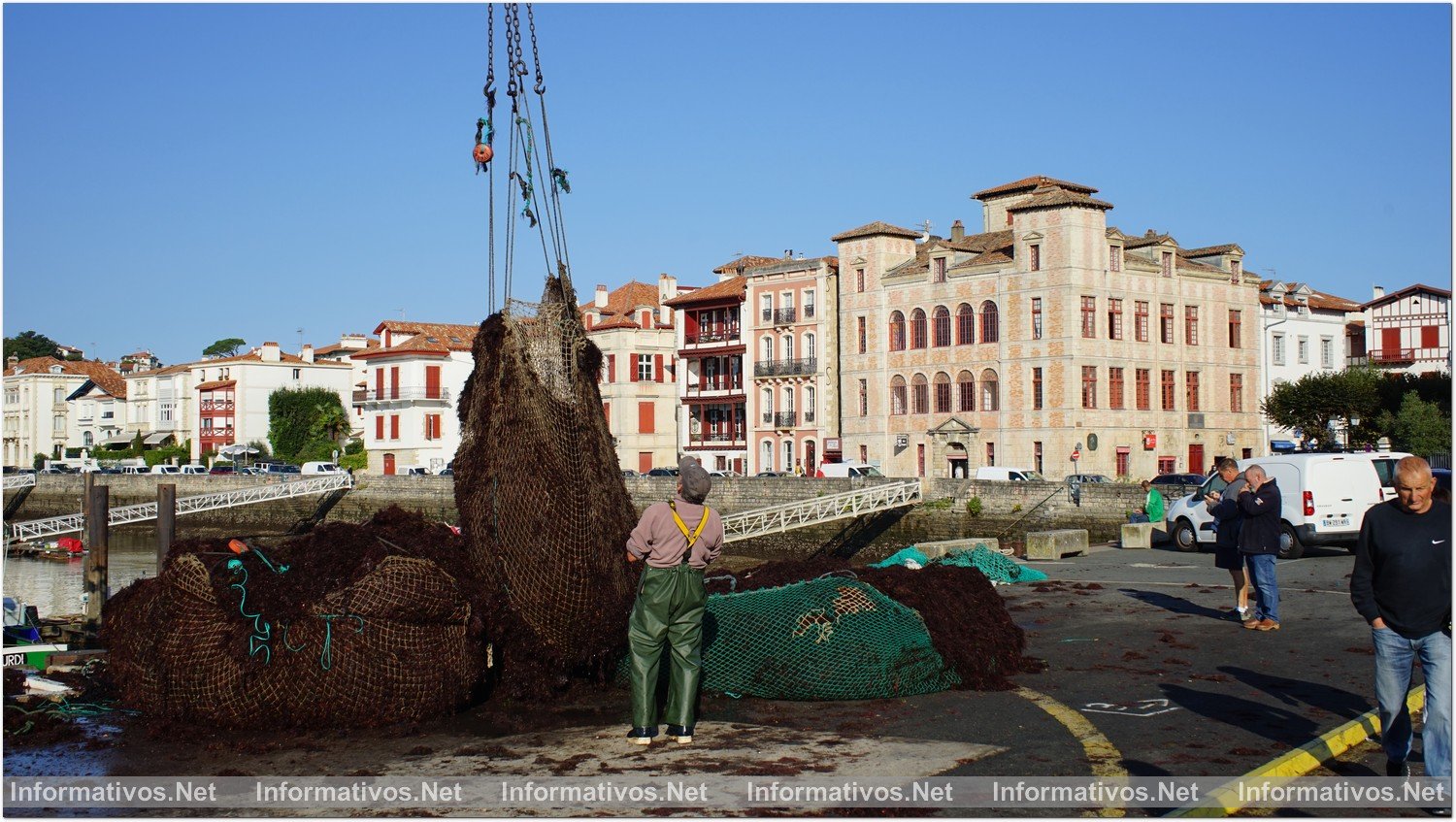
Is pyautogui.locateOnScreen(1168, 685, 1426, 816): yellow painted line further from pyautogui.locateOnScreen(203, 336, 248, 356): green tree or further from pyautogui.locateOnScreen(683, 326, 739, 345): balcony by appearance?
pyautogui.locateOnScreen(203, 336, 248, 356): green tree

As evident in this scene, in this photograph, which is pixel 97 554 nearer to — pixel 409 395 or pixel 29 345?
pixel 409 395

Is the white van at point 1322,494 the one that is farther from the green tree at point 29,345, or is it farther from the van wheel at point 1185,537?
the green tree at point 29,345

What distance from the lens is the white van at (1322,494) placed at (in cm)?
2308

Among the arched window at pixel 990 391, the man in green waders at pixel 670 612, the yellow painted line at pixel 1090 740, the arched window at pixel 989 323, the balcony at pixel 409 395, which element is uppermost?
the arched window at pixel 989 323

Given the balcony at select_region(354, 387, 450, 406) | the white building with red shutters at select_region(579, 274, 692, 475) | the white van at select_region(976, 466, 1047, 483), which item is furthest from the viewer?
the balcony at select_region(354, 387, 450, 406)

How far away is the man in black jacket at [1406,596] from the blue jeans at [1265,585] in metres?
5.99

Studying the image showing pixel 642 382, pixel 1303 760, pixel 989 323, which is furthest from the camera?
pixel 642 382

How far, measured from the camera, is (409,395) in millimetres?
87812

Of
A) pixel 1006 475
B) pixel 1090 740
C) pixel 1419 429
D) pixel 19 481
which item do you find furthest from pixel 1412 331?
pixel 19 481

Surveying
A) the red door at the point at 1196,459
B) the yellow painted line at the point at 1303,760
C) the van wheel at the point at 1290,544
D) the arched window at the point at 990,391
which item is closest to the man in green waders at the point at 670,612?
the yellow painted line at the point at 1303,760

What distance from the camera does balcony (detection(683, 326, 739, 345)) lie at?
74.3m

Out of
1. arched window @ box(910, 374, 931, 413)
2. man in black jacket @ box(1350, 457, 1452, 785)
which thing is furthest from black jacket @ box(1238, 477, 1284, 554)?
arched window @ box(910, 374, 931, 413)

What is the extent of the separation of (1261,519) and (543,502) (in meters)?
7.66

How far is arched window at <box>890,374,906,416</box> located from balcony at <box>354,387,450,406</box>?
→ 3459cm
